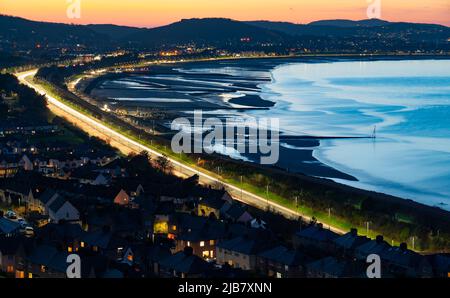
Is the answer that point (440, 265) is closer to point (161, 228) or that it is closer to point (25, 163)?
point (161, 228)

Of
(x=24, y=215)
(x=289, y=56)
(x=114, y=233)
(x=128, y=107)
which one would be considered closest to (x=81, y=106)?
(x=128, y=107)

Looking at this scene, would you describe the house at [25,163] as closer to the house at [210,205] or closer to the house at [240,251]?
the house at [210,205]

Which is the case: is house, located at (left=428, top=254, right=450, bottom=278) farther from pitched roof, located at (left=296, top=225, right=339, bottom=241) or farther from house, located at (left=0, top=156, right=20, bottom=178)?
house, located at (left=0, top=156, right=20, bottom=178)

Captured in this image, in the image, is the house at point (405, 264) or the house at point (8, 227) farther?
the house at point (8, 227)

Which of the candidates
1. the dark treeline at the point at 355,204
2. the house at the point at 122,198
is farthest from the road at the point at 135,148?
the house at the point at 122,198

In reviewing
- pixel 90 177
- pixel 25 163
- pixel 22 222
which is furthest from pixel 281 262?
pixel 25 163

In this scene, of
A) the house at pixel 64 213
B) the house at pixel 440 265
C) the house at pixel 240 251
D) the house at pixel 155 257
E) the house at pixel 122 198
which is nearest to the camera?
the house at pixel 440 265
